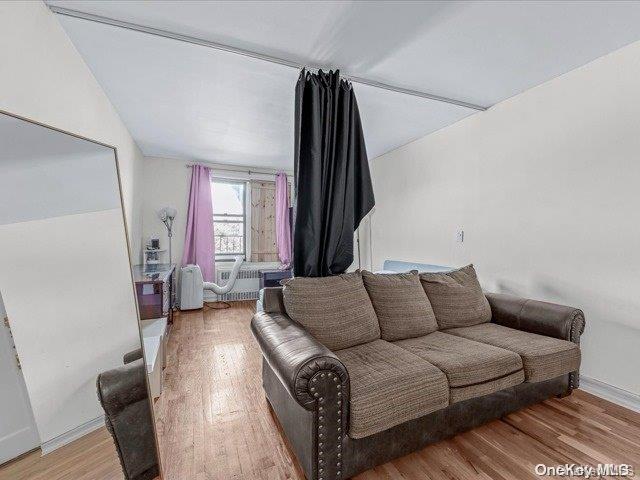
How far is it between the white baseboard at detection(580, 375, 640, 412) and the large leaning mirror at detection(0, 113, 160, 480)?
9.06 feet

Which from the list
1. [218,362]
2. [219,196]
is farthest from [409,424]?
[219,196]

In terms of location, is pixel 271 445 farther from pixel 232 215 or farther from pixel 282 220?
pixel 232 215

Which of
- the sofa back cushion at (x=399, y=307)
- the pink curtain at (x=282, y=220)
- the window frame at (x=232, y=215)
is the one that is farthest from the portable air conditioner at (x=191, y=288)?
the sofa back cushion at (x=399, y=307)

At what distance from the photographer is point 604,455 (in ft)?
4.88

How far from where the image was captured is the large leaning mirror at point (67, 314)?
91 centimetres

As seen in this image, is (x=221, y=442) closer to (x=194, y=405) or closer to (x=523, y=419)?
(x=194, y=405)

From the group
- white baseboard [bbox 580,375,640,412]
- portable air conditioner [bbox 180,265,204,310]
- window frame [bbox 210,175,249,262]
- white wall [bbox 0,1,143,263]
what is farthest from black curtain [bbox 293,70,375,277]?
window frame [bbox 210,175,249,262]

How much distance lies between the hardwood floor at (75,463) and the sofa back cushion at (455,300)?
6.40 ft

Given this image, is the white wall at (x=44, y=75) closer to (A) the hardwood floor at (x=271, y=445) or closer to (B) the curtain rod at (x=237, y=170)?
(A) the hardwood floor at (x=271, y=445)

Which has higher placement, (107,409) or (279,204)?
(279,204)

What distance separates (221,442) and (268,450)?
0.90 feet

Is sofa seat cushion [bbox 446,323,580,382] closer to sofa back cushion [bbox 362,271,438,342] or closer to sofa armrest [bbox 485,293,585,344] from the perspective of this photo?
sofa armrest [bbox 485,293,585,344]

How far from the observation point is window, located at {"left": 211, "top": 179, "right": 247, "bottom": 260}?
204 inches

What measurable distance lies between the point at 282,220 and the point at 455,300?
362 cm
